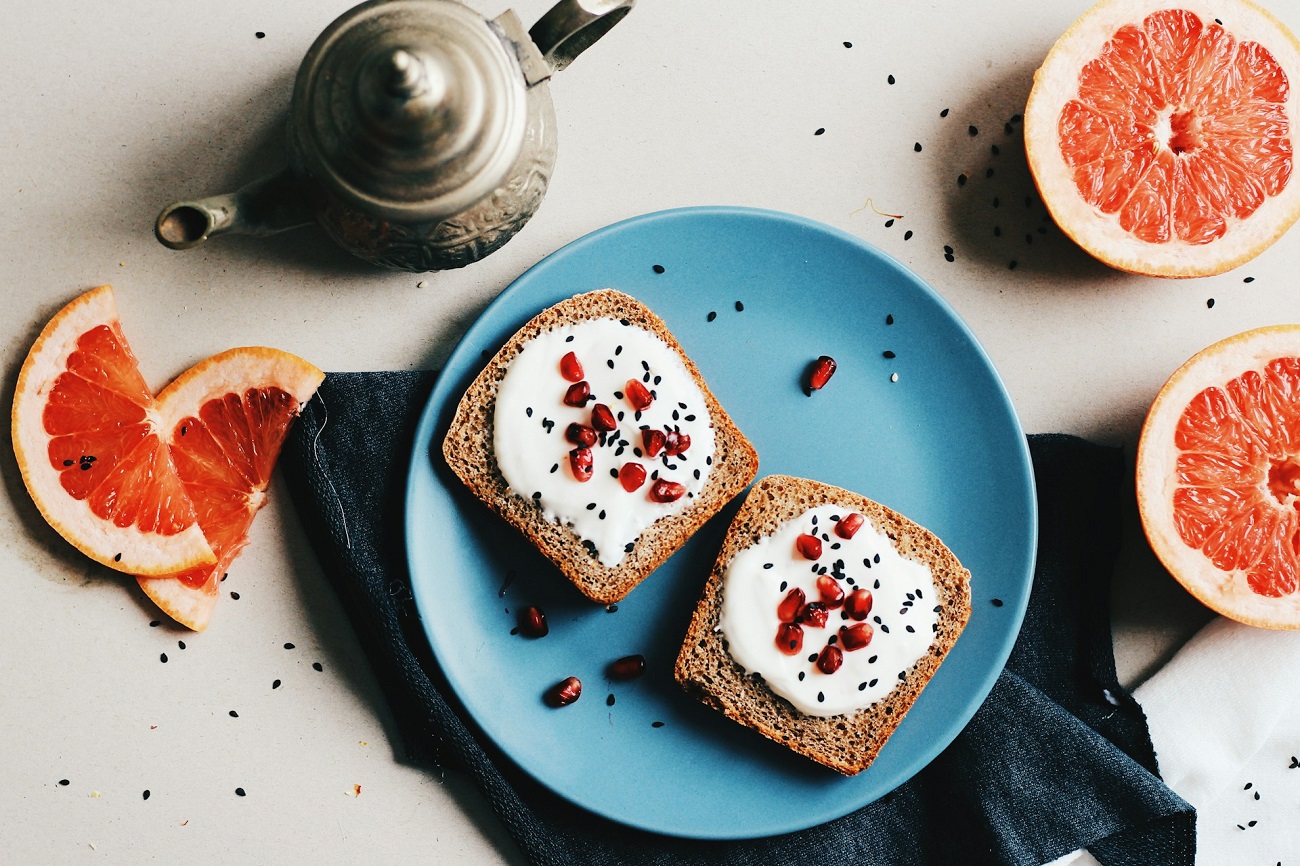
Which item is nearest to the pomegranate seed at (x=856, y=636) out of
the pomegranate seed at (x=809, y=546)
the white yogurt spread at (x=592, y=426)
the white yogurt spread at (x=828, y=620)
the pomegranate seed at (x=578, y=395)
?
the white yogurt spread at (x=828, y=620)

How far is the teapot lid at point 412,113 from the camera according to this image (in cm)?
137

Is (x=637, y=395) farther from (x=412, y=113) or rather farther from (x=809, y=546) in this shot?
(x=412, y=113)

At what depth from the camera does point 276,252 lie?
193 centimetres

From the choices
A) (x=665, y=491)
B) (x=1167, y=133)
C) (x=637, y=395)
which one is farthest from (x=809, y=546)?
(x=1167, y=133)

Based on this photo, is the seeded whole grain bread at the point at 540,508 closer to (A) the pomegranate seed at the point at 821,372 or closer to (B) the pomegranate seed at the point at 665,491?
(B) the pomegranate seed at the point at 665,491

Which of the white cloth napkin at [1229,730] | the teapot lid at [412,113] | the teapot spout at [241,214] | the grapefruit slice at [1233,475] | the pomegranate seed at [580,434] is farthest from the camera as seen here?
the white cloth napkin at [1229,730]

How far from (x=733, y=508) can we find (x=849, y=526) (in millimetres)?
263

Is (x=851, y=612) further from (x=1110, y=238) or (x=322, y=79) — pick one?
(x=322, y=79)

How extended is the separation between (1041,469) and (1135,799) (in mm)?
699

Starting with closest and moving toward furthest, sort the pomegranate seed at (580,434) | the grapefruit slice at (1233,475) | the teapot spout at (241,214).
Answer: the teapot spout at (241,214) → the pomegranate seed at (580,434) → the grapefruit slice at (1233,475)

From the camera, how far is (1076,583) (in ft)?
6.72

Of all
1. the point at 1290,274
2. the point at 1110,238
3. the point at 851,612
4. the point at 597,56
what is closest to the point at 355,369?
the point at 597,56

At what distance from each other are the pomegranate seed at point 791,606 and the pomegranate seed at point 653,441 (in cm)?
38

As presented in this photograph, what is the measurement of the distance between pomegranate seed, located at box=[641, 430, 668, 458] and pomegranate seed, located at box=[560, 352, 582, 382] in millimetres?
167
